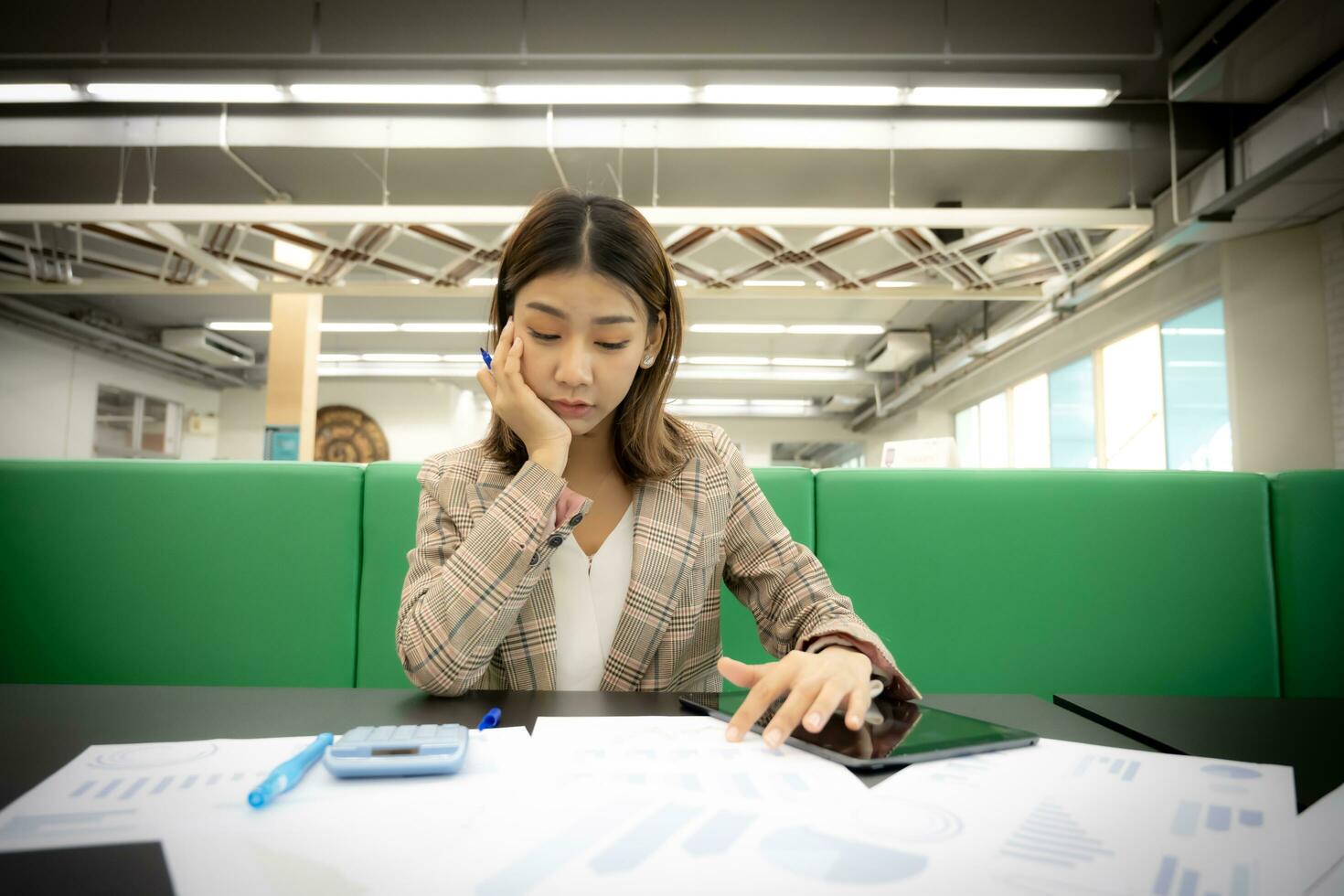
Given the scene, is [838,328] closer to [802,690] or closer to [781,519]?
[781,519]

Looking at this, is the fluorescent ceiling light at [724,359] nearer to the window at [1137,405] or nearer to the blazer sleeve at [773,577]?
the window at [1137,405]

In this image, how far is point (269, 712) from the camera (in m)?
0.70

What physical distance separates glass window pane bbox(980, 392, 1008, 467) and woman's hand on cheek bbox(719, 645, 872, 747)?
9.05 meters

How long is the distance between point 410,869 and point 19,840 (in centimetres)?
22

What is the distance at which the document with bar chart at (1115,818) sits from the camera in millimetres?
378

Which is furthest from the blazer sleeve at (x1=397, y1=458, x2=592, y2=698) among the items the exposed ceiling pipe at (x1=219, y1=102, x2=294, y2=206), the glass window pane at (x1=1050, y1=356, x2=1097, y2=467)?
the glass window pane at (x1=1050, y1=356, x2=1097, y2=467)

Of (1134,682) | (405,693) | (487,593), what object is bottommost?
(1134,682)

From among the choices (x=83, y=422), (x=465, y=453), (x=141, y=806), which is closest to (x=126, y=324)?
(x=83, y=422)

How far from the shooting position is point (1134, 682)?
1461mm

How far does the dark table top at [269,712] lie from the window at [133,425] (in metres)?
11.7

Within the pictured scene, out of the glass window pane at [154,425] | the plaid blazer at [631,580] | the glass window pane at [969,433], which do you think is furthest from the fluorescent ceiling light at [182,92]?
the glass window pane at [154,425]

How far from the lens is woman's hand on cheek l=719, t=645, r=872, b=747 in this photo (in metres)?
0.61

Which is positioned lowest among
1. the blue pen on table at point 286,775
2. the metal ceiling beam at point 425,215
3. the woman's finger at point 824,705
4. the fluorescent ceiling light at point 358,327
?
the blue pen on table at point 286,775

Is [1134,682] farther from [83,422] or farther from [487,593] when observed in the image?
[83,422]
